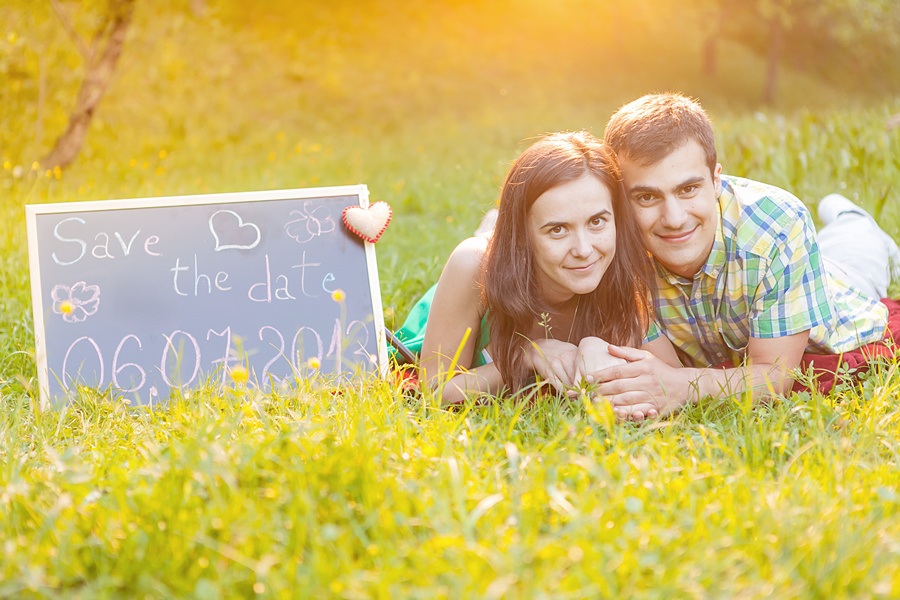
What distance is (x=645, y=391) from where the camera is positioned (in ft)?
8.81

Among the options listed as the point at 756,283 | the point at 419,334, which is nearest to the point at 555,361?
the point at 756,283

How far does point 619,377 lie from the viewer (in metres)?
2.73

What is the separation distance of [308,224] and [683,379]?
4.87 feet

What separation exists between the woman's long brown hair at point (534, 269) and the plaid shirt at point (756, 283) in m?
0.19

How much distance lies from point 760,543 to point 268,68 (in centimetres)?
1232

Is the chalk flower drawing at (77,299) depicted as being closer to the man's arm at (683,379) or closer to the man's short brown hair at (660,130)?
the man's arm at (683,379)

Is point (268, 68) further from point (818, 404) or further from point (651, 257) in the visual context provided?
point (818, 404)

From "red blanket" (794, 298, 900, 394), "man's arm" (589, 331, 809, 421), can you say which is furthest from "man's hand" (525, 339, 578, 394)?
"red blanket" (794, 298, 900, 394)

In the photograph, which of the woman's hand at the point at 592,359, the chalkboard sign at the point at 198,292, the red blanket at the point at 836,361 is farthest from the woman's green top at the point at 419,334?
the red blanket at the point at 836,361

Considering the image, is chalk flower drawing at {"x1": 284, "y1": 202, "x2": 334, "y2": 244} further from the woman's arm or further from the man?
the man

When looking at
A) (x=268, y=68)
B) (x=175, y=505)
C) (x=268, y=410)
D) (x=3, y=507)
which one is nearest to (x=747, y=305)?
(x=268, y=410)

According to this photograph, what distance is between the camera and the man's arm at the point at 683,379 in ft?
8.73

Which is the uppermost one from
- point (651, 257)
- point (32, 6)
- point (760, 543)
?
A: point (32, 6)

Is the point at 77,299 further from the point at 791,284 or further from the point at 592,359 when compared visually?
the point at 791,284
